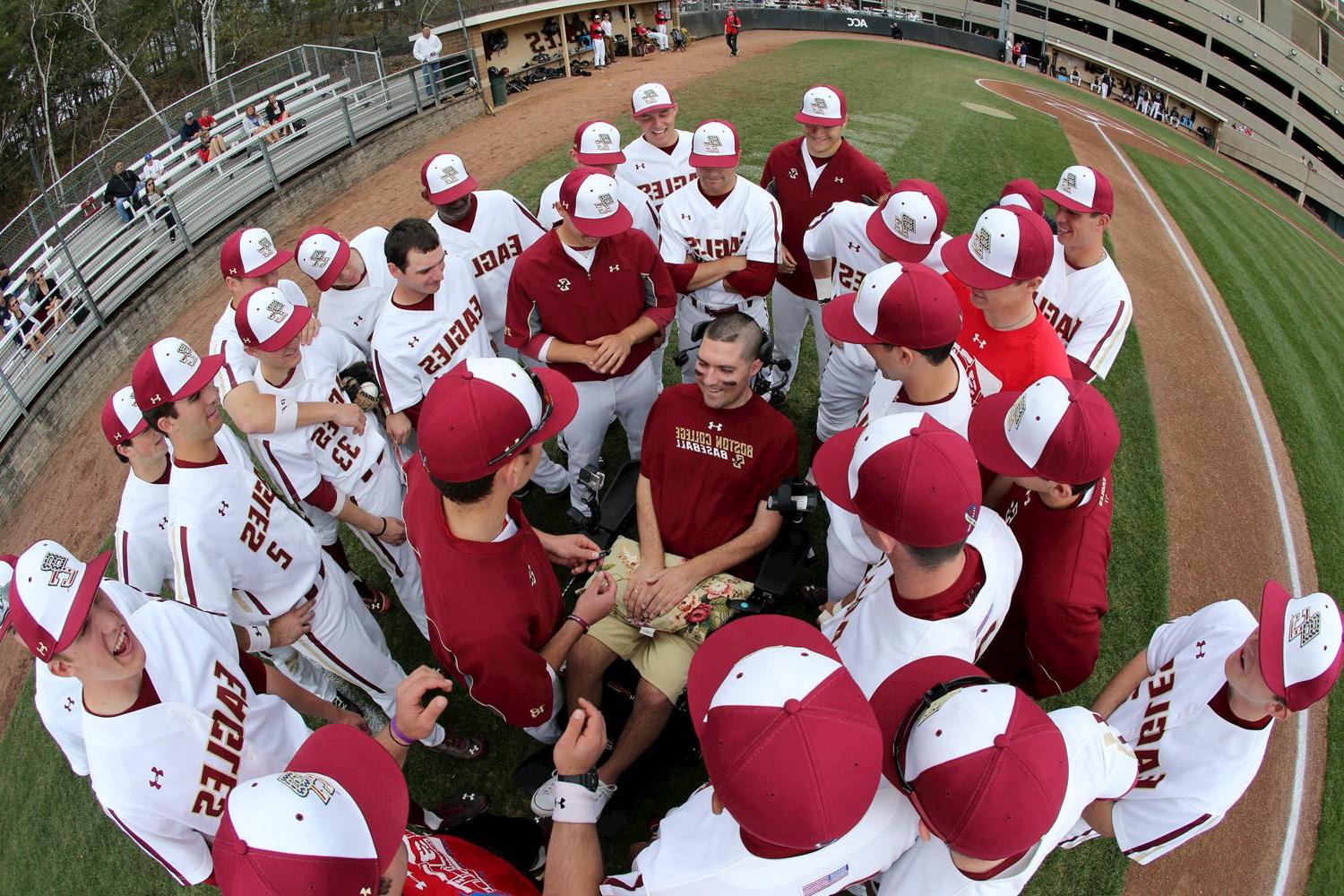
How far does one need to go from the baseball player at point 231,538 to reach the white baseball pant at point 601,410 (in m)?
1.59

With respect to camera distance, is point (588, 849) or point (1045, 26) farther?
point (1045, 26)

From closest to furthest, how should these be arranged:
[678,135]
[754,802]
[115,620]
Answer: [754,802] < [115,620] < [678,135]

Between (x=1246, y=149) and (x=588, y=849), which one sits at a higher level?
(x=588, y=849)

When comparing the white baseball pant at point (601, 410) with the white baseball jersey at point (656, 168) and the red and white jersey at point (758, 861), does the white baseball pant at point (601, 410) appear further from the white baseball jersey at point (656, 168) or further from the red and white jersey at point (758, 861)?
the red and white jersey at point (758, 861)

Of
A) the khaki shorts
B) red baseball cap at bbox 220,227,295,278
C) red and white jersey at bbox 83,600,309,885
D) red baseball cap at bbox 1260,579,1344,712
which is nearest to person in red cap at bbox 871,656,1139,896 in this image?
red baseball cap at bbox 1260,579,1344,712

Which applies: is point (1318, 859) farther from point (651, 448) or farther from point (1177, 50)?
point (1177, 50)

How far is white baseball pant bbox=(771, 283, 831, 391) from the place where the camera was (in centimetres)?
565

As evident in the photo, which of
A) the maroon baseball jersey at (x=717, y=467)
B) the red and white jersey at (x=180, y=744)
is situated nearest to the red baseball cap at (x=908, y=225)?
the maroon baseball jersey at (x=717, y=467)

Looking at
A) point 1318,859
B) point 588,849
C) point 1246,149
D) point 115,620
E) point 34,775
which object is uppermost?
point 115,620

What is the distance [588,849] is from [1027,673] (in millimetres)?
2117

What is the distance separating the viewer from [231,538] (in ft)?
10.6

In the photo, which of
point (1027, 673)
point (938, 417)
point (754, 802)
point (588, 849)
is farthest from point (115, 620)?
point (1027, 673)

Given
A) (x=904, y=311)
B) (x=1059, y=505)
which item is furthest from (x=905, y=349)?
(x=1059, y=505)

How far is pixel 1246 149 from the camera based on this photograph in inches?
1458
